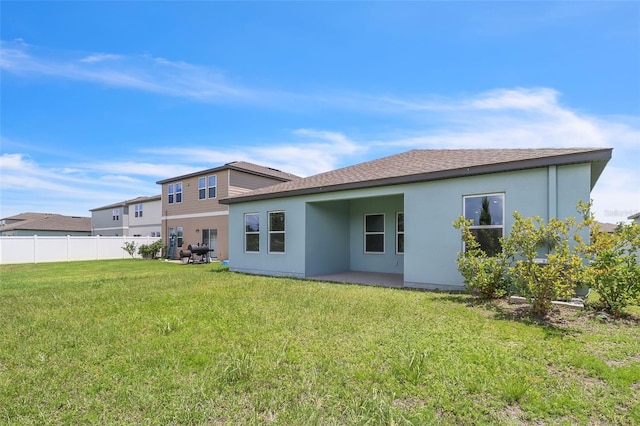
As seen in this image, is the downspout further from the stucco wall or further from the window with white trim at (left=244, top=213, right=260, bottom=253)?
the window with white trim at (left=244, top=213, right=260, bottom=253)

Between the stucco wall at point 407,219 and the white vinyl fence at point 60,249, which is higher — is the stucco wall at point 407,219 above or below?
above

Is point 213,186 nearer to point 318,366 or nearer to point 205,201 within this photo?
point 205,201

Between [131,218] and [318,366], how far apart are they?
35431 mm

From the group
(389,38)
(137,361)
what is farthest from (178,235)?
(137,361)

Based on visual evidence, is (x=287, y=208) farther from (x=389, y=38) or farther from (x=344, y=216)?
(x=389, y=38)

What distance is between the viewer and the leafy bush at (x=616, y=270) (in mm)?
5559

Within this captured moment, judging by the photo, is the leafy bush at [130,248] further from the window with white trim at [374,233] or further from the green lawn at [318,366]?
the window with white trim at [374,233]

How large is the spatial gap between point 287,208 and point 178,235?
15.8 metres

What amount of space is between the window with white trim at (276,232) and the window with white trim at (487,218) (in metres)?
6.73

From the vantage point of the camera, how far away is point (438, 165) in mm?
9094

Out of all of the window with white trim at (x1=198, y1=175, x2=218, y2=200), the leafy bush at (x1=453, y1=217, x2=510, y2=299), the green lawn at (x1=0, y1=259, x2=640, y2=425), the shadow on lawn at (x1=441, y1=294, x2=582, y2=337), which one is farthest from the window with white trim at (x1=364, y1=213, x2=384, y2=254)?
the window with white trim at (x1=198, y1=175, x2=218, y2=200)

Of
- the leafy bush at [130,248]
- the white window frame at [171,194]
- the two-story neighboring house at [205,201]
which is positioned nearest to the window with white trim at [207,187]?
the two-story neighboring house at [205,201]

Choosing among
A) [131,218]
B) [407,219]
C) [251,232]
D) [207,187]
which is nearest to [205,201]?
[207,187]

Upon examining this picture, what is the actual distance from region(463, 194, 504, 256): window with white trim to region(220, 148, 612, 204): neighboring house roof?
70 cm
